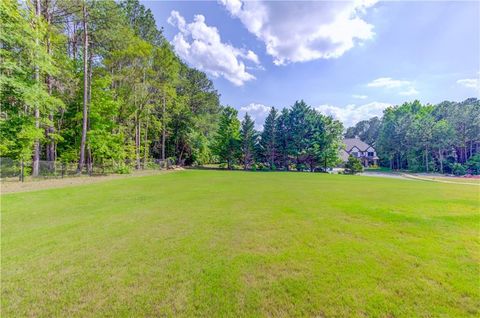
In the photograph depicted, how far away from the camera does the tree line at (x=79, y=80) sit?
39.7 feet

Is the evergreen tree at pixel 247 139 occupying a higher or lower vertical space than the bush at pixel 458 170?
higher

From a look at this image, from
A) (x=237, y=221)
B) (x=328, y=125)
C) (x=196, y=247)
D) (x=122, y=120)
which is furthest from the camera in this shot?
(x=328, y=125)

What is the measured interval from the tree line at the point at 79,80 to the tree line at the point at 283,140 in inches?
411

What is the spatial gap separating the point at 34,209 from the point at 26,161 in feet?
33.7

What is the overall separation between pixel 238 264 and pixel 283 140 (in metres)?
33.7

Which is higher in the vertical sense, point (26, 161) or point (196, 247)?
point (26, 161)

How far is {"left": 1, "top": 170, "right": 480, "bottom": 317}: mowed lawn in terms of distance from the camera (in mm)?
2484

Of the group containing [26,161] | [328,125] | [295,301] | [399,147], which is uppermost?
[328,125]

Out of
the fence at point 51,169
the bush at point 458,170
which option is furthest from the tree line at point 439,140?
the fence at point 51,169

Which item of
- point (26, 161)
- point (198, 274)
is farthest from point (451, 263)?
point (26, 161)

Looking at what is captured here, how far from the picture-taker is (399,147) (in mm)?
39781

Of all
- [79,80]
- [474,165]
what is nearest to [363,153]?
[474,165]

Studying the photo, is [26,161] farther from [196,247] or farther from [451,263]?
[451,263]

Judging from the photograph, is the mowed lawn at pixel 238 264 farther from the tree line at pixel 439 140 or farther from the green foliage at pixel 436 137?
the green foliage at pixel 436 137
